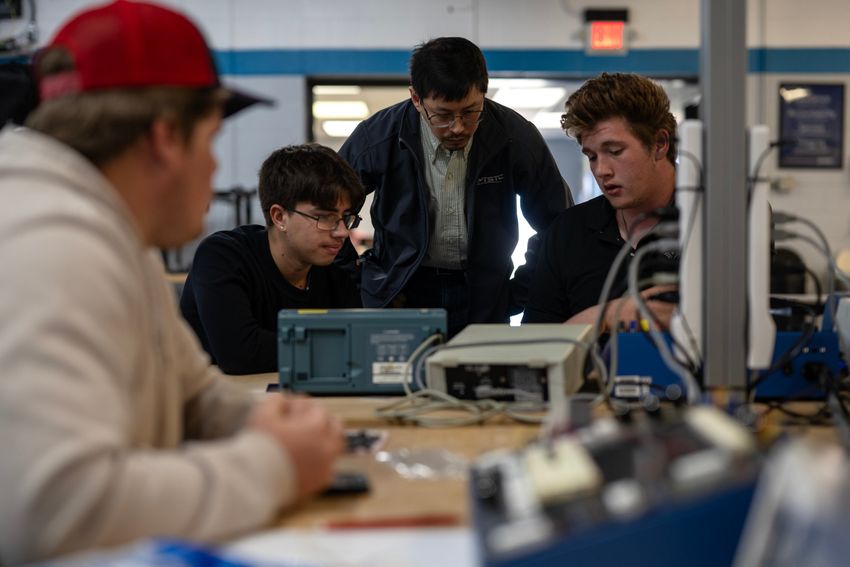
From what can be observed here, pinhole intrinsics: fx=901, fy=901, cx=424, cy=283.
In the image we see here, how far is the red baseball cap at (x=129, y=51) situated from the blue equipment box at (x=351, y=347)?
759 mm

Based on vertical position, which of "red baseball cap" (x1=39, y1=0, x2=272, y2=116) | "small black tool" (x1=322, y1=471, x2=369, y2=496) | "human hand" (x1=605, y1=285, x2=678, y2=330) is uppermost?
"red baseball cap" (x1=39, y1=0, x2=272, y2=116)

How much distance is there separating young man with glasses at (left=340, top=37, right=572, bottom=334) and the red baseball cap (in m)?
1.77

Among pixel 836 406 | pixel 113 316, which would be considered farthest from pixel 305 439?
pixel 836 406

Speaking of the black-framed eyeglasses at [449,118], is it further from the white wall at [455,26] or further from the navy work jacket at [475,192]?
the white wall at [455,26]

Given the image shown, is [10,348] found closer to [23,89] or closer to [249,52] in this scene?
[23,89]

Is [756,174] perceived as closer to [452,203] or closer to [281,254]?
[281,254]

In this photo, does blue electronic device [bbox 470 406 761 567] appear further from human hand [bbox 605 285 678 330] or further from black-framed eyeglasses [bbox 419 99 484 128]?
black-framed eyeglasses [bbox 419 99 484 128]

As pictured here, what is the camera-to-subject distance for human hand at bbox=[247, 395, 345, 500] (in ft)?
3.07

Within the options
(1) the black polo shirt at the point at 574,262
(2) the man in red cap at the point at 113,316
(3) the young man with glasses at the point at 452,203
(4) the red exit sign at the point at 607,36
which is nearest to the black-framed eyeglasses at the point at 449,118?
(3) the young man with glasses at the point at 452,203

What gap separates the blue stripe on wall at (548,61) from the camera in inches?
214

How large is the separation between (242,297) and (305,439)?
138 cm

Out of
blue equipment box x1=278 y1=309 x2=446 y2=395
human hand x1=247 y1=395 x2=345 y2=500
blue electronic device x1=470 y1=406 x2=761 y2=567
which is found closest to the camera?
blue electronic device x1=470 y1=406 x2=761 y2=567

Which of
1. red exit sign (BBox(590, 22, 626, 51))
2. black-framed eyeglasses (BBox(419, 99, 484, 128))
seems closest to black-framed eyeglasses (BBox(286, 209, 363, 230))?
black-framed eyeglasses (BBox(419, 99, 484, 128))

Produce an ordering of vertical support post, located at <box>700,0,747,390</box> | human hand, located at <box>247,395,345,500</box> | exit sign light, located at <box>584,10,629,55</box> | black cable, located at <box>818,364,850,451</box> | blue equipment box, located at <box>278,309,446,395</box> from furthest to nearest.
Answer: exit sign light, located at <box>584,10,629,55</box>, blue equipment box, located at <box>278,309,446,395</box>, vertical support post, located at <box>700,0,747,390</box>, black cable, located at <box>818,364,850,451</box>, human hand, located at <box>247,395,345,500</box>
